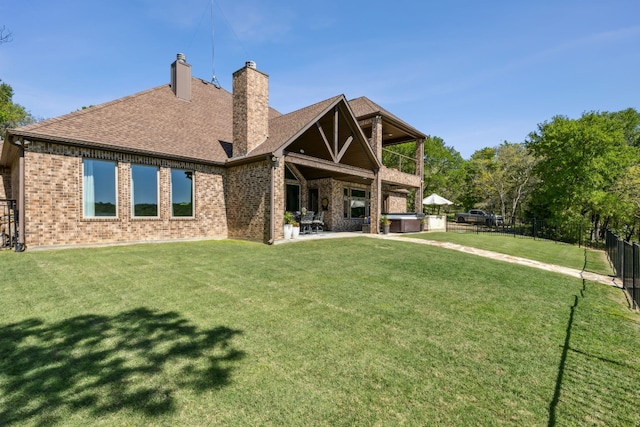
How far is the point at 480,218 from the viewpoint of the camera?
35500 millimetres

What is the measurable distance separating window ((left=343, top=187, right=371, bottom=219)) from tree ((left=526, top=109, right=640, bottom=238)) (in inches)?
561

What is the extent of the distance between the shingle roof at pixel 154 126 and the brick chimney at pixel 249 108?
1.39 m

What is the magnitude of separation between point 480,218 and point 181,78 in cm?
3536

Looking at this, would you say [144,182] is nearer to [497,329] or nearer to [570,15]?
[497,329]

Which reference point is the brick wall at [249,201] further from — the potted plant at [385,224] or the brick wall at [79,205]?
the potted plant at [385,224]

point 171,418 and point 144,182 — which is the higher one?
point 144,182

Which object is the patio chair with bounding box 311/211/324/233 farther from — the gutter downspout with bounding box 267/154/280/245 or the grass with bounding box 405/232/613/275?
the grass with bounding box 405/232/613/275

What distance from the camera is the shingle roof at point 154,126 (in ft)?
31.0

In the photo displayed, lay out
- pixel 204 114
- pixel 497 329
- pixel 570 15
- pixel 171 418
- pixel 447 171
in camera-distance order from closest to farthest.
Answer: pixel 171 418, pixel 497 329, pixel 570 15, pixel 204 114, pixel 447 171

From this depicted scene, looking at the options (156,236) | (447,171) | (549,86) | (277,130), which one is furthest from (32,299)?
(447,171)

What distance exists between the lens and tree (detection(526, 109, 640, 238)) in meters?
19.6

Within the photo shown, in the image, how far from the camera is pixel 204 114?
15383 millimetres

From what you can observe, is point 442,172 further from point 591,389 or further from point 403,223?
point 591,389

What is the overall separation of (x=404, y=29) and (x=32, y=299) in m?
13.4
